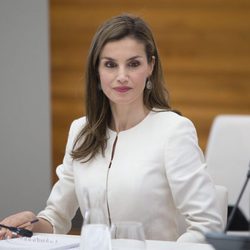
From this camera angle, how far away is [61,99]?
4863 millimetres

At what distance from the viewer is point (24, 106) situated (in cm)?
479

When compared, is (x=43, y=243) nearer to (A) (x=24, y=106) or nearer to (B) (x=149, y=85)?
(B) (x=149, y=85)

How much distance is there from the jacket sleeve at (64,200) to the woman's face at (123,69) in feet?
1.05

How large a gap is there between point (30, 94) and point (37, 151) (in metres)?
0.39

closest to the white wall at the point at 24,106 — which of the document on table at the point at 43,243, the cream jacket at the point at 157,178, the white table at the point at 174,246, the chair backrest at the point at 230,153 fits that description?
the chair backrest at the point at 230,153

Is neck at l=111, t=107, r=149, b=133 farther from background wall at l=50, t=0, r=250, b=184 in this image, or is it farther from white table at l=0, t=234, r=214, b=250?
background wall at l=50, t=0, r=250, b=184

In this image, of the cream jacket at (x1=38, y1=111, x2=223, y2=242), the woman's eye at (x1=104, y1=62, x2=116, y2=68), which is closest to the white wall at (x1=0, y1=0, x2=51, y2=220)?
the cream jacket at (x1=38, y1=111, x2=223, y2=242)

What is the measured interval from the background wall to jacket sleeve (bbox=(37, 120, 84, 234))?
2.08 m

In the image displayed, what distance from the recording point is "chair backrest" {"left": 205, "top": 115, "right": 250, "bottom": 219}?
118 inches

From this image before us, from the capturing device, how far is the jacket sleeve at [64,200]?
2.62 m

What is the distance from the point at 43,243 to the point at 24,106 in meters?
2.74

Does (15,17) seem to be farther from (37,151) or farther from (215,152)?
(215,152)

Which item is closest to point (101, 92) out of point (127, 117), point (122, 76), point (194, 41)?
point (127, 117)

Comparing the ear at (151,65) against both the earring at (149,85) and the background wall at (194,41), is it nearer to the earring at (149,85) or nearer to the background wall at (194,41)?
the earring at (149,85)
